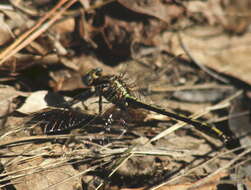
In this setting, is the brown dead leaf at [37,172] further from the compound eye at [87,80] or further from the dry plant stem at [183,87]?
the dry plant stem at [183,87]

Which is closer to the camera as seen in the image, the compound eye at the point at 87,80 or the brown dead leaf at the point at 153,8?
the compound eye at the point at 87,80

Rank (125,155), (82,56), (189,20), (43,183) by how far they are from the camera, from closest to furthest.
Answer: (43,183) < (125,155) < (82,56) < (189,20)

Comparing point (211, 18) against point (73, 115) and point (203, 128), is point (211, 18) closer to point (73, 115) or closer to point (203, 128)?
Answer: point (203, 128)

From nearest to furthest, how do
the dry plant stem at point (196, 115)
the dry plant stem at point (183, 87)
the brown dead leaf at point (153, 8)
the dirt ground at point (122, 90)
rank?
the dirt ground at point (122, 90) < the dry plant stem at point (196, 115) < the dry plant stem at point (183, 87) < the brown dead leaf at point (153, 8)

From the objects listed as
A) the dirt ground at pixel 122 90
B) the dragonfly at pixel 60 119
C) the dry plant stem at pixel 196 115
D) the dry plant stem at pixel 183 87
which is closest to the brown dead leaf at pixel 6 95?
the dirt ground at pixel 122 90

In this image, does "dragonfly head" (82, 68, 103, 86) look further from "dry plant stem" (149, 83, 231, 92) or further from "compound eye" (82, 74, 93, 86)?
"dry plant stem" (149, 83, 231, 92)

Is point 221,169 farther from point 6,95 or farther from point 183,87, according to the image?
point 6,95

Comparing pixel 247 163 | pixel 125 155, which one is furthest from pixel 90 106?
pixel 247 163
